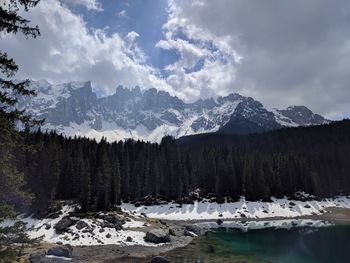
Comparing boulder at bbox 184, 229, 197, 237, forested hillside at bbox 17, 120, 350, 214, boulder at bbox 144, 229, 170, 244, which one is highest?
forested hillside at bbox 17, 120, 350, 214

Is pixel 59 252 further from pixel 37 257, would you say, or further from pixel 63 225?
pixel 63 225

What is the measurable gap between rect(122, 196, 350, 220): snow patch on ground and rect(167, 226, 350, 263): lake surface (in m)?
25.8

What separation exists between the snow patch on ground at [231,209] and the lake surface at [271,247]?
25.8 metres

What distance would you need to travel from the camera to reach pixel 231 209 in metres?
118

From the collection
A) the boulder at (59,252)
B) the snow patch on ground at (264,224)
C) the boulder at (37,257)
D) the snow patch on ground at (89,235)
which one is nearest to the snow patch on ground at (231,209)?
the snow patch on ground at (264,224)

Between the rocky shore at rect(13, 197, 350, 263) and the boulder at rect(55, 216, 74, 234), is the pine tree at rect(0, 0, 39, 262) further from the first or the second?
the boulder at rect(55, 216, 74, 234)

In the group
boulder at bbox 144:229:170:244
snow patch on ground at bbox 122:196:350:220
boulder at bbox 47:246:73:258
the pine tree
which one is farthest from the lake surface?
the pine tree

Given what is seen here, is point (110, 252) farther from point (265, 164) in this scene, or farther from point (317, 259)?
point (265, 164)

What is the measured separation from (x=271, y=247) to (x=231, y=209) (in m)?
54.6

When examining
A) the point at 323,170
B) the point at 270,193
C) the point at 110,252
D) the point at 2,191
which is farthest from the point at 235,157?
the point at 2,191

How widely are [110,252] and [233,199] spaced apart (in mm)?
81985

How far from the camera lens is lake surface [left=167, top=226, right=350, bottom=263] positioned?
51.6 m

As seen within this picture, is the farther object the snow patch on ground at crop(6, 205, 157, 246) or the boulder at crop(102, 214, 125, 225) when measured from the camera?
the boulder at crop(102, 214, 125, 225)

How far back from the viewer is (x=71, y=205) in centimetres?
8656
